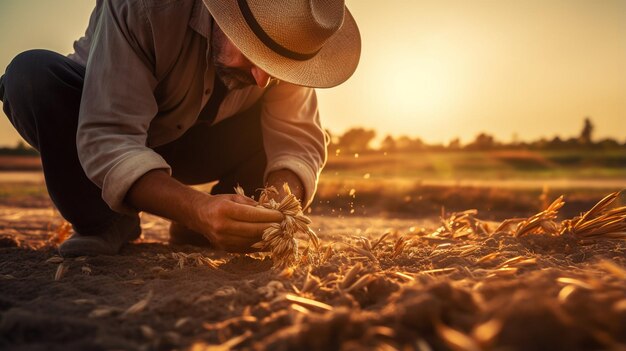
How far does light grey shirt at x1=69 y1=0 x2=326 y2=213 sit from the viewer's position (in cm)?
224

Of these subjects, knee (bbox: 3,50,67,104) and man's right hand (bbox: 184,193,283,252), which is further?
knee (bbox: 3,50,67,104)

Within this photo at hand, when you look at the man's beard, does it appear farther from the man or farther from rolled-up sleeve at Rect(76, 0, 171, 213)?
rolled-up sleeve at Rect(76, 0, 171, 213)

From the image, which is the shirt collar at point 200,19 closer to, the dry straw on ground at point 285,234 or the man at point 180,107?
the man at point 180,107

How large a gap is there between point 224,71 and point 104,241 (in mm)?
1166

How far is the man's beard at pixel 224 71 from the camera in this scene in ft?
8.21

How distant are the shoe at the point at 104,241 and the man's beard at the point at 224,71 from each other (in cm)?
110

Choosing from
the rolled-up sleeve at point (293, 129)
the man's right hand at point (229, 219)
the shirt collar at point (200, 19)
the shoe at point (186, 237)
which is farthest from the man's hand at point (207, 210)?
the shoe at point (186, 237)

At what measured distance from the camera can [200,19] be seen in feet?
8.19

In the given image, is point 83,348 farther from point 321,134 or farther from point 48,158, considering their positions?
point 321,134

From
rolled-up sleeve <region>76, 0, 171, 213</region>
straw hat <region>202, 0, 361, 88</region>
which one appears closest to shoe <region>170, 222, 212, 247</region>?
rolled-up sleeve <region>76, 0, 171, 213</region>

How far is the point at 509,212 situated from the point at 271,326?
18.7 ft

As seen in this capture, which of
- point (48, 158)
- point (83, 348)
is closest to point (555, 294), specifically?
point (83, 348)

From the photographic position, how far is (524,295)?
1.05 m

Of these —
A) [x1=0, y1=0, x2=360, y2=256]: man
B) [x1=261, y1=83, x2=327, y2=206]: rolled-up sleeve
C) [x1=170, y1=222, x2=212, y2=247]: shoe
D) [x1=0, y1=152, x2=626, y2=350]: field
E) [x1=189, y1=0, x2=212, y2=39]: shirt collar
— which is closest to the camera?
[x1=0, y1=152, x2=626, y2=350]: field
